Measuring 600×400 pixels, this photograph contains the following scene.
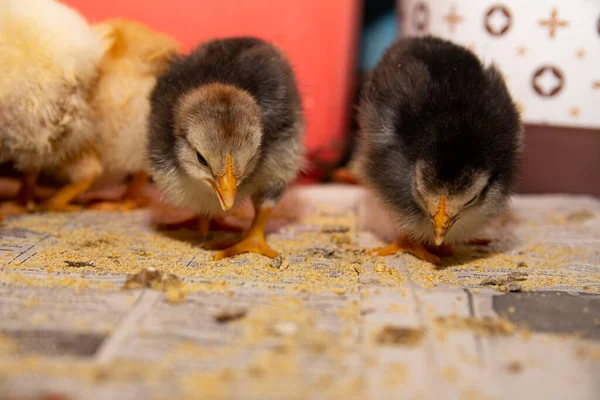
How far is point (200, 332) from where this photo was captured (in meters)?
1.05

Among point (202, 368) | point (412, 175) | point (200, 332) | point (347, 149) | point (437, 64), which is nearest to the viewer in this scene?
point (202, 368)

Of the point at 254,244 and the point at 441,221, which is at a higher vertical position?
the point at 441,221

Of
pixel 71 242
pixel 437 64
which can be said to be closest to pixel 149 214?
pixel 71 242

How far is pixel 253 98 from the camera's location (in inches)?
58.4

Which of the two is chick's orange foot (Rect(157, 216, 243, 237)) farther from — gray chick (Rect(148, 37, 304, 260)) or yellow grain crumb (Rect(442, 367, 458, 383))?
yellow grain crumb (Rect(442, 367, 458, 383))

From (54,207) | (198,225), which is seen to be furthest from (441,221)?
(54,207)

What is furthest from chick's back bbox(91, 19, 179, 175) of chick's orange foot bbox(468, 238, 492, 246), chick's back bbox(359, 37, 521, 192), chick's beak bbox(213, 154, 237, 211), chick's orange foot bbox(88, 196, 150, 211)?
chick's orange foot bbox(468, 238, 492, 246)

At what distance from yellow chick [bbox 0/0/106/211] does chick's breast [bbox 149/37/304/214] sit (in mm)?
278

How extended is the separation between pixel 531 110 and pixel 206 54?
1.23m

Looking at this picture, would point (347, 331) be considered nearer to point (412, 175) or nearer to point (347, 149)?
point (412, 175)

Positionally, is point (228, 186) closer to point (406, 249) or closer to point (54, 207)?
point (406, 249)

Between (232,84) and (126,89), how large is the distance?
1.70 feet

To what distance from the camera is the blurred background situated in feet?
6.75

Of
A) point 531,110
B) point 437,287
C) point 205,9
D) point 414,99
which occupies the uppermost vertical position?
point 205,9
